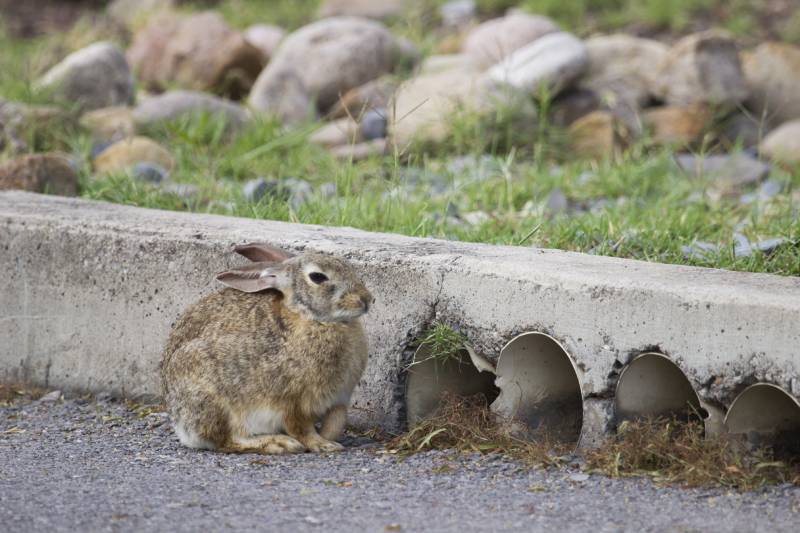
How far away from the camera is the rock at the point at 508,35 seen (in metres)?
9.16

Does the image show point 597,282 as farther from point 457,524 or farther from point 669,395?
point 457,524

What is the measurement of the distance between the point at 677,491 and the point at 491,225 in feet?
7.30

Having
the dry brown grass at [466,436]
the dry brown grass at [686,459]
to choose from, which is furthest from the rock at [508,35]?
the dry brown grass at [686,459]

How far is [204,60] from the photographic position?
941 centimetres

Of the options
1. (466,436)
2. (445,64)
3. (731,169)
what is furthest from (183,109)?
(466,436)

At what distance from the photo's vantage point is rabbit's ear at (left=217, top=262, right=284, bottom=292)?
4.09 meters

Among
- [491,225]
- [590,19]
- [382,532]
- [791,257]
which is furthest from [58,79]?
[382,532]

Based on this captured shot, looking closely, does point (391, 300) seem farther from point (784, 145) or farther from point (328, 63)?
point (328, 63)

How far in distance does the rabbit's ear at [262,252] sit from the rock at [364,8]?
7.60m

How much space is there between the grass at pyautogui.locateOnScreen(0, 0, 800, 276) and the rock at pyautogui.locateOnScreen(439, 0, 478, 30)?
12.0 ft

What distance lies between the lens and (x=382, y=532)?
3209 millimetres

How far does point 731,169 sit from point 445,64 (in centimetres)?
254

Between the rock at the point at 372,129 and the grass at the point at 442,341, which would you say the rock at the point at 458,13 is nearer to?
the rock at the point at 372,129

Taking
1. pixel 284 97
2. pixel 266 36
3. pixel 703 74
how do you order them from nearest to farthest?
1. pixel 703 74
2. pixel 284 97
3. pixel 266 36
